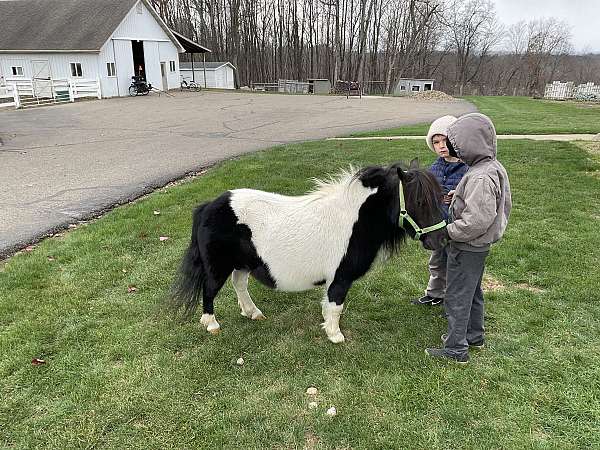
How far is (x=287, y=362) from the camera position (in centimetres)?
335

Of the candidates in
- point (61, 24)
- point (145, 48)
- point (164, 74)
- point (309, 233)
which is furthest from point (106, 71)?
point (309, 233)

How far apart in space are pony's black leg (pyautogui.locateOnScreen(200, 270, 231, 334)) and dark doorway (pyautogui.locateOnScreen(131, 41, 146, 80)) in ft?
104

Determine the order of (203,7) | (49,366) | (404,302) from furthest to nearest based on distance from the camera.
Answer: (203,7)
(404,302)
(49,366)

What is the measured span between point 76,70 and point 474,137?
1258 inches

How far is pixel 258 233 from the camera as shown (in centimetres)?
334

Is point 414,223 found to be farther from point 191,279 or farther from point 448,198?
point 191,279

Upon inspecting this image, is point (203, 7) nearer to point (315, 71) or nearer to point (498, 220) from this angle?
point (315, 71)

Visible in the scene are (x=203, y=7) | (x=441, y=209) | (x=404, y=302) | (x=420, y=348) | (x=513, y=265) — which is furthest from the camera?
(x=203, y=7)

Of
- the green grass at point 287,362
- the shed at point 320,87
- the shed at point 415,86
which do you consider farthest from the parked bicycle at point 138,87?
the green grass at point 287,362

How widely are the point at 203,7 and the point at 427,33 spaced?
87.6 ft

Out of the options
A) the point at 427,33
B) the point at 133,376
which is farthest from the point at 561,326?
the point at 427,33

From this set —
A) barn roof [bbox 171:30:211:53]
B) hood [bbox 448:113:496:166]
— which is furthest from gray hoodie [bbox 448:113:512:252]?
barn roof [bbox 171:30:211:53]

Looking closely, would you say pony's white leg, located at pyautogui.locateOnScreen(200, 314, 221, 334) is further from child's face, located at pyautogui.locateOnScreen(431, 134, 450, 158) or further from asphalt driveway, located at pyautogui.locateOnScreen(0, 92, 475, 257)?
asphalt driveway, located at pyautogui.locateOnScreen(0, 92, 475, 257)

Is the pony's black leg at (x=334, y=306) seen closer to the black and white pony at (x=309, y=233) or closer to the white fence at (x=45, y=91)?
the black and white pony at (x=309, y=233)
